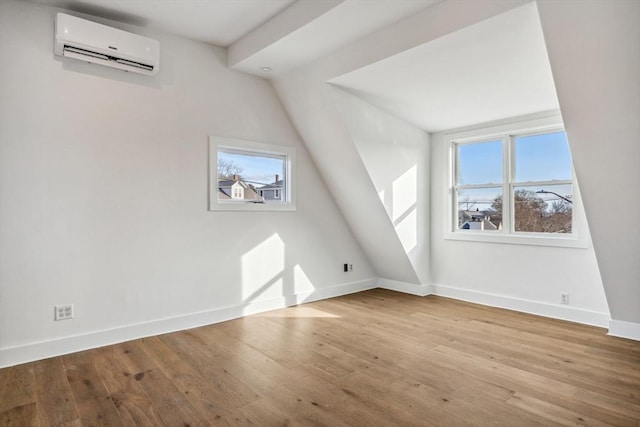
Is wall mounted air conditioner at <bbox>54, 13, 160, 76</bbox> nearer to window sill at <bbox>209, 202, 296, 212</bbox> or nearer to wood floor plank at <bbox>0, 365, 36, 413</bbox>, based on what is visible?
window sill at <bbox>209, 202, 296, 212</bbox>

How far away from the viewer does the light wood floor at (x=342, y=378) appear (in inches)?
81.5

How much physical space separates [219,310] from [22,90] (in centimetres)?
246

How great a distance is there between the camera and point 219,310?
375cm

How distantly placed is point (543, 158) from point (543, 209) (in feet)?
1.84

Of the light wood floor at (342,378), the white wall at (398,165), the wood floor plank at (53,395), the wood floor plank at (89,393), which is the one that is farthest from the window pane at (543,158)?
the wood floor plank at (53,395)

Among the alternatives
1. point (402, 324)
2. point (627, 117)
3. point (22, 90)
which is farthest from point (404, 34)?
point (22, 90)

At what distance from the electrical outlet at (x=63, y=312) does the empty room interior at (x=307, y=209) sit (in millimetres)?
10

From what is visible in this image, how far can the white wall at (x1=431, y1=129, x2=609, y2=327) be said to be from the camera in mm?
3695

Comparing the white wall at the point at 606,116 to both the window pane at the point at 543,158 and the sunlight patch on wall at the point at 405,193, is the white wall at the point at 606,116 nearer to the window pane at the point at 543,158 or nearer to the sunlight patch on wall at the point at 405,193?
the window pane at the point at 543,158

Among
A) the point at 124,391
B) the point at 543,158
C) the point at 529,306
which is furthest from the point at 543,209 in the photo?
the point at 124,391

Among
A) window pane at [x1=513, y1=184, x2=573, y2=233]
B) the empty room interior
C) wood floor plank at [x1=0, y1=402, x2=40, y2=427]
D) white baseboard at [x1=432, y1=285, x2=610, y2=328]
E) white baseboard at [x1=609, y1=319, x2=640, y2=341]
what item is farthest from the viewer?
window pane at [x1=513, y1=184, x2=573, y2=233]

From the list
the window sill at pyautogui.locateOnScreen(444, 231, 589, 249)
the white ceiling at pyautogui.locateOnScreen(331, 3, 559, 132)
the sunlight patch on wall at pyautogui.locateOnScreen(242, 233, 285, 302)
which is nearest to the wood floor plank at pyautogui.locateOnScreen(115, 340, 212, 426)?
the sunlight patch on wall at pyautogui.locateOnScreen(242, 233, 285, 302)

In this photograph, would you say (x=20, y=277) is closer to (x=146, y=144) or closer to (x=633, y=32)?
(x=146, y=144)

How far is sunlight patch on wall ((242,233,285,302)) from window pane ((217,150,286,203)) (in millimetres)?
511
